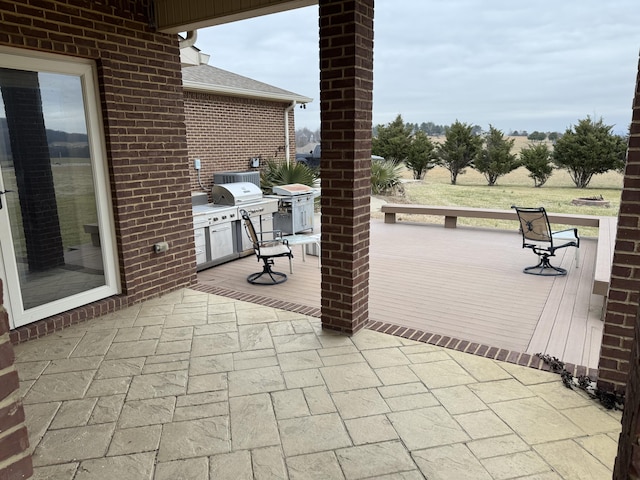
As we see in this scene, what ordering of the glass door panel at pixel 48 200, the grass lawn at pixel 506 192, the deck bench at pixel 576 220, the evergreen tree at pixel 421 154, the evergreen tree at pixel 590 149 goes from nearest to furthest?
the glass door panel at pixel 48 200 < the deck bench at pixel 576 220 < the grass lawn at pixel 506 192 < the evergreen tree at pixel 590 149 < the evergreen tree at pixel 421 154

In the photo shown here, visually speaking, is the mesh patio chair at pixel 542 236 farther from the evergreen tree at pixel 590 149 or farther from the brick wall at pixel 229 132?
the evergreen tree at pixel 590 149

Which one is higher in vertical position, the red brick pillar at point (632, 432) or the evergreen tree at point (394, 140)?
the evergreen tree at point (394, 140)

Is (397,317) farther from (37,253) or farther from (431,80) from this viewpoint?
(431,80)

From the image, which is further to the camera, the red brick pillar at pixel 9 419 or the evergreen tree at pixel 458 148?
the evergreen tree at pixel 458 148

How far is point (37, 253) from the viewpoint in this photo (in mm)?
3449

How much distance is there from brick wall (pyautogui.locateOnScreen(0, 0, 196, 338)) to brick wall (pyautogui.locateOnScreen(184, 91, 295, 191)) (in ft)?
14.6

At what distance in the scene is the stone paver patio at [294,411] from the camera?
195 cm

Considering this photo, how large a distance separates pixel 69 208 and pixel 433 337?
3.20 meters

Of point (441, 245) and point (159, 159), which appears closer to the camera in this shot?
point (159, 159)

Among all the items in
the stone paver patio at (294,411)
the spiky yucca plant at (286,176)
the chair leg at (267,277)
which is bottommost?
the chair leg at (267,277)

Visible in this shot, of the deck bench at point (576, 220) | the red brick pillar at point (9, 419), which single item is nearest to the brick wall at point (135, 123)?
the red brick pillar at point (9, 419)

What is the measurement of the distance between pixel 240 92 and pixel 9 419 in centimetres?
905

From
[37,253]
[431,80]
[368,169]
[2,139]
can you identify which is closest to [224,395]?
[368,169]

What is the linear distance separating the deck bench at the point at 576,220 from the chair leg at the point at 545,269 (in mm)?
518
